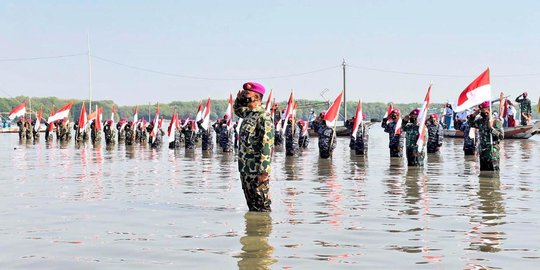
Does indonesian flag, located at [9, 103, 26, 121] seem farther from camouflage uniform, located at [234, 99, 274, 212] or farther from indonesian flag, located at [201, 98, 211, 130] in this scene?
camouflage uniform, located at [234, 99, 274, 212]

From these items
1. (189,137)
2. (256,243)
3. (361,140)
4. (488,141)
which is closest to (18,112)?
(189,137)

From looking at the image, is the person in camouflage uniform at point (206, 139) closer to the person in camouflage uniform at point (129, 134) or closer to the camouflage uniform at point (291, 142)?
the camouflage uniform at point (291, 142)

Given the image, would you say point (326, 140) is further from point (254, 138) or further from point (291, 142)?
point (254, 138)

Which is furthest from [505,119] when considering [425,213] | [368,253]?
[368,253]

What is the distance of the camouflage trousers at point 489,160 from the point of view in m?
17.7

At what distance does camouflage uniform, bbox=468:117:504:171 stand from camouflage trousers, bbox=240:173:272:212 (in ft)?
25.3

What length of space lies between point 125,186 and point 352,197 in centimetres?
504

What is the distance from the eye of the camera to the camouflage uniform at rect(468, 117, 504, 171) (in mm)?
17109

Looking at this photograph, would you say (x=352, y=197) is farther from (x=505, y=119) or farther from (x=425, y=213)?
(x=505, y=119)

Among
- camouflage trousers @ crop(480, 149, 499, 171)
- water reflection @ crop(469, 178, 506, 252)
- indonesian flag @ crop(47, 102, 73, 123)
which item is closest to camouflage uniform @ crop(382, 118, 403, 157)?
camouflage trousers @ crop(480, 149, 499, 171)

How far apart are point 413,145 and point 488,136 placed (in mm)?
3509

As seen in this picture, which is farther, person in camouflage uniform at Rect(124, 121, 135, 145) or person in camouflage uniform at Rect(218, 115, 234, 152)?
person in camouflage uniform at Rect(124, 121, 135, 145)

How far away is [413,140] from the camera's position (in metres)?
20.5

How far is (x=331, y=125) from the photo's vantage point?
26.3 meters
